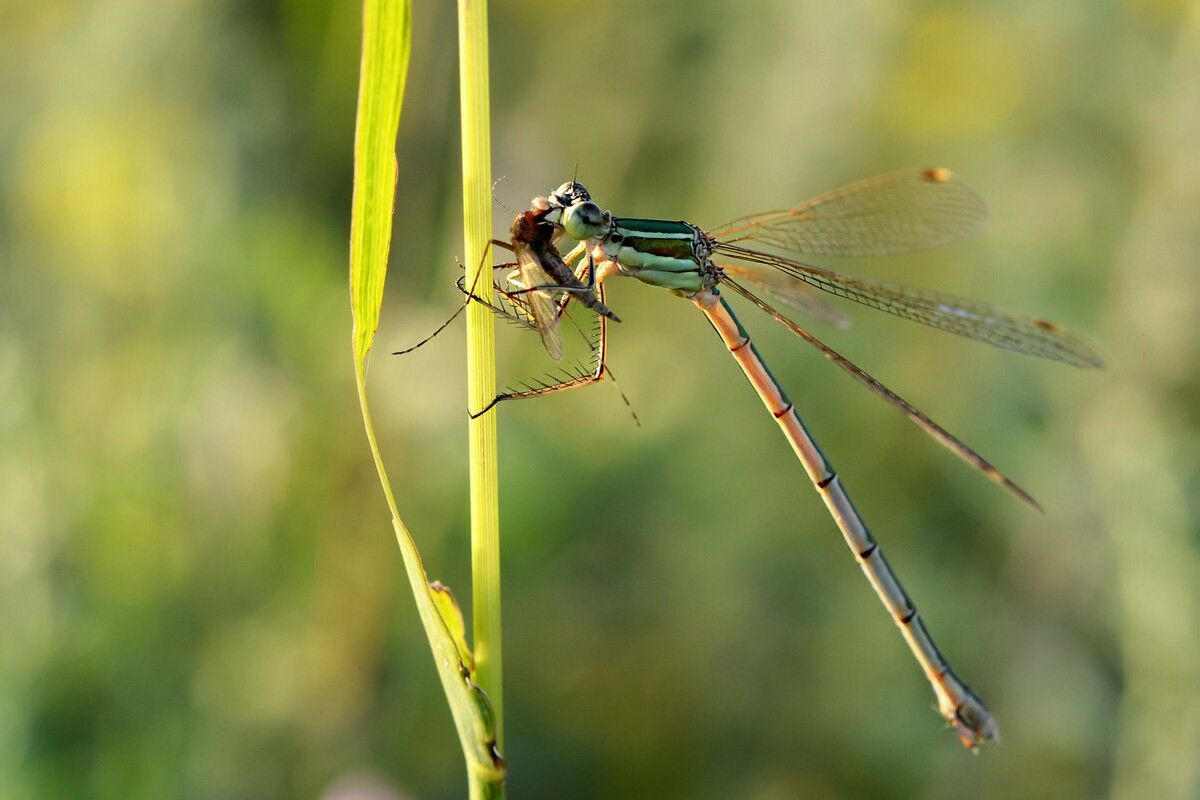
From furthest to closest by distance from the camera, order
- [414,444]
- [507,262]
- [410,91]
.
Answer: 1. [410,91]
2. [414,444]
3. [507,262]

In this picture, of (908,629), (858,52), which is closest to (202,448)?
(908,629)

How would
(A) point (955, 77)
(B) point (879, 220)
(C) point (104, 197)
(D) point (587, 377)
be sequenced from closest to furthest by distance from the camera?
(D) point (587, 377) → (B) point (879, 220) → (C) point (104, 197) → (A) point (955, 77)

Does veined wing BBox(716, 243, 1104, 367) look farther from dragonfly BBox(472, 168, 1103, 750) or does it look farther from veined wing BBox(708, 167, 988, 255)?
veined wing BBox(708, 167, 988, 255)

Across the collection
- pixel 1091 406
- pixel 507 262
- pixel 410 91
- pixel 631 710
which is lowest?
pixel 631 710

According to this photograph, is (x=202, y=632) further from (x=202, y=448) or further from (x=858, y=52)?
(x=858, y=52)

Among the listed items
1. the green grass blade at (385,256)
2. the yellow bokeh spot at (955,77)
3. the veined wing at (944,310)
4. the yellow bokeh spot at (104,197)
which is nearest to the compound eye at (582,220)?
the veined wing at (944,310)

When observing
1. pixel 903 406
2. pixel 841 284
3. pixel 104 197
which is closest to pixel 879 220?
pixel 841 284

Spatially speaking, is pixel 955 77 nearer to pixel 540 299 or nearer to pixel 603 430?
pixel 603 430

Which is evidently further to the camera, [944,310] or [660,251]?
[944,310]
